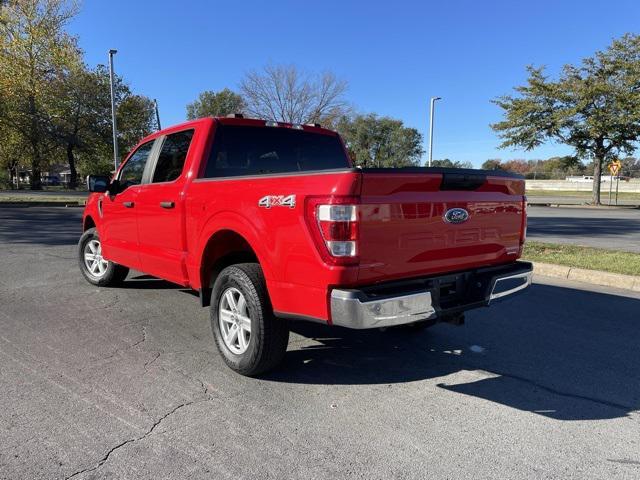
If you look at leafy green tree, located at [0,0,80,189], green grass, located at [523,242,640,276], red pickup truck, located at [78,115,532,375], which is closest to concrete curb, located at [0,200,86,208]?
leafy green tree, located at [0,0,80,189]

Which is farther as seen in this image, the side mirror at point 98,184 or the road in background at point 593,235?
the road in background at point 593,235

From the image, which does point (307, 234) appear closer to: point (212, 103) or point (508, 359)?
point (508, 359)

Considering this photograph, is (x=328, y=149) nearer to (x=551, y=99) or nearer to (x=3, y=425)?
(x=3, y=425)

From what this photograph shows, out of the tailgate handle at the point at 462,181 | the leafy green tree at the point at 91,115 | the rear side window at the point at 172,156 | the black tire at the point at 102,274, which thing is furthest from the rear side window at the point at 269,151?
the leafy green tree at the point at 91,115

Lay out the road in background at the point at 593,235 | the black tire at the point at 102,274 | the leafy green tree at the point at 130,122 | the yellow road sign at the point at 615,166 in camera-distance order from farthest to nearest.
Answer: the leafy green tree at the point at 130,122 → the yellow road sign at the point at 615,166 → the road in background at the point at 593,235 → the black tire at the point at 102,274

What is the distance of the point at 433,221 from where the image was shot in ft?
11.1

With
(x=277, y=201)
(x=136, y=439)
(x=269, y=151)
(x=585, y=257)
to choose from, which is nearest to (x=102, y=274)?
(x=269, y=151)

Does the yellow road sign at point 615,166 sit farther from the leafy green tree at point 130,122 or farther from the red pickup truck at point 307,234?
the leafy green tree at point 130,122

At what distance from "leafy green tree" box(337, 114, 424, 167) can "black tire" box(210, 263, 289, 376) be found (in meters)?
36.3

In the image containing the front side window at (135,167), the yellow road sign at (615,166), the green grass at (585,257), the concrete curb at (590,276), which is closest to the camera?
the front side window at (135,167)

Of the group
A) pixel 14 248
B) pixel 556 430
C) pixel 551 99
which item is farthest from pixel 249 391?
pixel 551 99

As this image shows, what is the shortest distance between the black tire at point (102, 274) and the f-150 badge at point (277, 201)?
152 inches

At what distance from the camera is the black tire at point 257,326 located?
354 centimetres

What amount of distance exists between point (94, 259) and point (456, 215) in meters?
5.29
